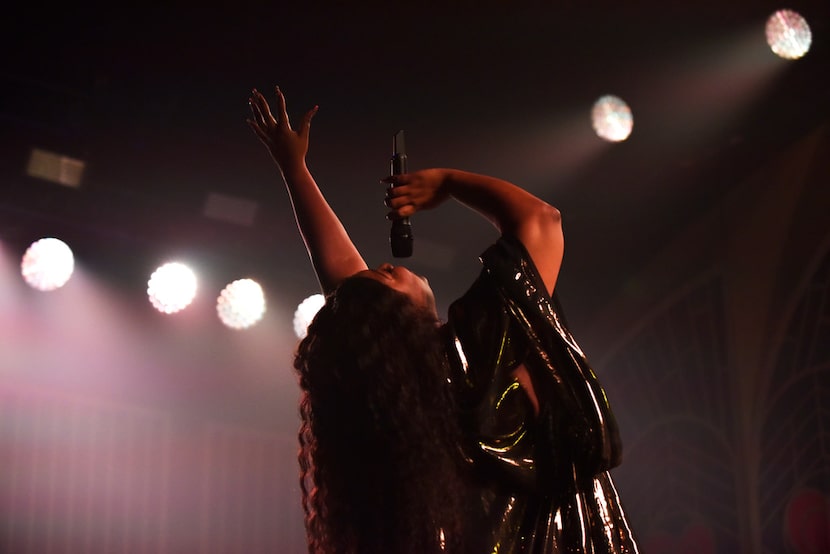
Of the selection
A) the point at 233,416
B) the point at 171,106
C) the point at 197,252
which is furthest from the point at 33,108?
the point at 233,416

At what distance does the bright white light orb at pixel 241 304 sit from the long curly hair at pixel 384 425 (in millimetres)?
4116

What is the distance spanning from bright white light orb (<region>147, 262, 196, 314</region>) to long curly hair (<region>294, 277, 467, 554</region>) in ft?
12.9

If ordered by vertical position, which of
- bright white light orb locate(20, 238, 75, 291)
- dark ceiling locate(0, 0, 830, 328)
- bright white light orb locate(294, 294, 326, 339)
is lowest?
bright white light orb locate(294, 294, 326, 339)

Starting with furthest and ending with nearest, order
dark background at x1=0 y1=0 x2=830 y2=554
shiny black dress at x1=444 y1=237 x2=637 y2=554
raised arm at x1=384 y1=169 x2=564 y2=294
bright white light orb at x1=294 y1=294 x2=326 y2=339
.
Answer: bright white light orb at x1=294 y1=294 x2=326 y2=339 < dark background at x1=0 y1=0 x2=830 y2=554 < raised arm at x1=384 y1=169 x2=564 y2=294 < shiny black dress at x1=444 y1=237 x2=637 y2=554

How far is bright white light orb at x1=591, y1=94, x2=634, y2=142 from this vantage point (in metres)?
4.81

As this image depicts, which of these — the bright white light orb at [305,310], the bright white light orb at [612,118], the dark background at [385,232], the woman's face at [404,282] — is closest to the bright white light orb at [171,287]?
the dark background at [385,232]

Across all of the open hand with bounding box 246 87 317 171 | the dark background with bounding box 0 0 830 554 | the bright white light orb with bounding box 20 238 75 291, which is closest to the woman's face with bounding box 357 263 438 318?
the open hand with bounding box 246 87 317 171

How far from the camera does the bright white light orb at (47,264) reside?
4.68 m

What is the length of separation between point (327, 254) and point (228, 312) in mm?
4082

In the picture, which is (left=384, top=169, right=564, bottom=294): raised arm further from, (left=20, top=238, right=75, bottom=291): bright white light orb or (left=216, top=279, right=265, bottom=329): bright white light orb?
(left=216, top=279, right=265, bottom=329): bright white light orb

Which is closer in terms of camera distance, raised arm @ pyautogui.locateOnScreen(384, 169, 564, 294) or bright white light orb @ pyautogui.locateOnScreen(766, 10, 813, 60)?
raised arm @ pyautogui.locateOnScreen(384, 169, 564, 294)

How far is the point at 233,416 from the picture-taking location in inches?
218

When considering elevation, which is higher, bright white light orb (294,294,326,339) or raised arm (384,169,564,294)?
bright white light orb (294,294,326,339)

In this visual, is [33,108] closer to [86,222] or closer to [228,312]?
[86,222]
